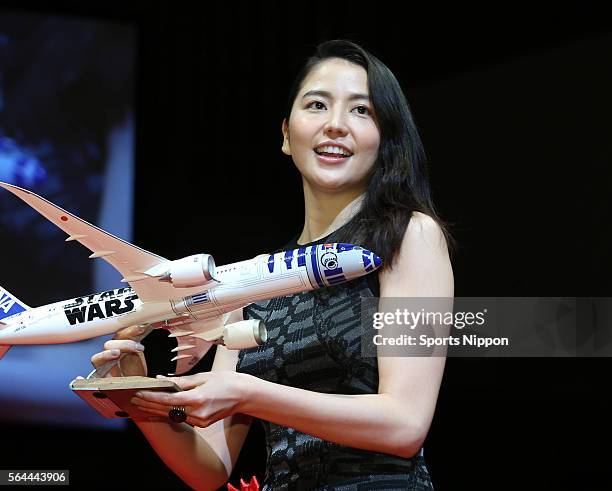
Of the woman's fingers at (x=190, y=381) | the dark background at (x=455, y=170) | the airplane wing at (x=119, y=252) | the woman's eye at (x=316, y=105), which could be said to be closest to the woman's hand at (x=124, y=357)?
the airplane wing at (x=119, y=252)

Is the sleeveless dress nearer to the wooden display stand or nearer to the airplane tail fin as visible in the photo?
the wooden display stand

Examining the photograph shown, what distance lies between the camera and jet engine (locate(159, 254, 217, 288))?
63.2 inches

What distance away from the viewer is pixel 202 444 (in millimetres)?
1766

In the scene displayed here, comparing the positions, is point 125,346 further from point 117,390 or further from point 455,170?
point 455,170

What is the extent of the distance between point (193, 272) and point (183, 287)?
1.6 inches

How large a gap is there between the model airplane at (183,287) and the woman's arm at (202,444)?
0.11 metres

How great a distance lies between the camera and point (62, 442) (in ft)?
10.3

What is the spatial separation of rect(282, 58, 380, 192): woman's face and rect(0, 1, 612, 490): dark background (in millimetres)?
1421

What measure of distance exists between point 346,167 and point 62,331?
1.96 feet

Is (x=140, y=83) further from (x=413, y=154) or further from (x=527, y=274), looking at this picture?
(x=413, y=154)

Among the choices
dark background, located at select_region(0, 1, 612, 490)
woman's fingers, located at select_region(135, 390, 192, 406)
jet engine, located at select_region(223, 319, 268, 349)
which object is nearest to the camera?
woman's fingers, located at select_region(135, 390, 192, 406)

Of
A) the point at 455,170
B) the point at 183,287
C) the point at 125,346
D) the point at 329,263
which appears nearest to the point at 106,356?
the point at 125,346

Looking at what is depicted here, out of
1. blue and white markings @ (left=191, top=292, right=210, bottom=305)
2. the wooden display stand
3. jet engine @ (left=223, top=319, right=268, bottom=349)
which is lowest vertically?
the wooden display stand

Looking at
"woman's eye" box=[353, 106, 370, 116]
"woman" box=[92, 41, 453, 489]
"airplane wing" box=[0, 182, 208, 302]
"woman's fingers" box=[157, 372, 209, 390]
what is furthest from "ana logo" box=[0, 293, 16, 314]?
"woman's eye" box=[353, 106, 370, 116]
